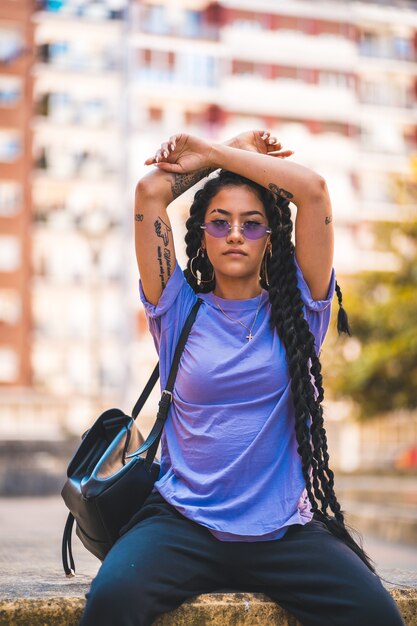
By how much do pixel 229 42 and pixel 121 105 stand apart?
22.1 feet

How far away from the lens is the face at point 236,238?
3.75 metres

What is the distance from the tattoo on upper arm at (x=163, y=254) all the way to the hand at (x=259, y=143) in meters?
0.42

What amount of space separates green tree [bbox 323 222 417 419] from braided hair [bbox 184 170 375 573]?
16.1 meters

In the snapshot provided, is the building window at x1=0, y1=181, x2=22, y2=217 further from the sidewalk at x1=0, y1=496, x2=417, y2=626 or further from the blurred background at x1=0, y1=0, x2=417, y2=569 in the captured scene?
the sidewalk at x1=0, y1=496, x2=417, y2=626

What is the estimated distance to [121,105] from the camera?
55.9 m

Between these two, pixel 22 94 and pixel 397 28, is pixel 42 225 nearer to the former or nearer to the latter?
pixel 22 94

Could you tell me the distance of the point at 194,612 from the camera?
10.8 ft

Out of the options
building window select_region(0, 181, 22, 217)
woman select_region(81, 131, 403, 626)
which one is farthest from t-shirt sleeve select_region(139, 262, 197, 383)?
building window select_region(0, 181, 22, 217)

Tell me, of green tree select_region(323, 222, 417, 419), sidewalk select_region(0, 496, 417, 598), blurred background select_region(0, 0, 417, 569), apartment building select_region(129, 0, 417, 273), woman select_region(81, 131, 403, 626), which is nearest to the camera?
woman select_region(81, 131, 403, 626)

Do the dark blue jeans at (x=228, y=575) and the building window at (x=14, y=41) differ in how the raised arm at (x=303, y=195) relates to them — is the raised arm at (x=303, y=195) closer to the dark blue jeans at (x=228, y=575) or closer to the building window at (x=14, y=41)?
the dark blue jeans at (x=228, y=575)

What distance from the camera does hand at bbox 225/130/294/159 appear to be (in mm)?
4047

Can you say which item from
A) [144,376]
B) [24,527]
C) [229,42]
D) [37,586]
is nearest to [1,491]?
[24,527]

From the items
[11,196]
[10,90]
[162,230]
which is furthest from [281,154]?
[10,90]

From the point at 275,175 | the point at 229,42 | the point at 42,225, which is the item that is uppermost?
the point at 229,42
